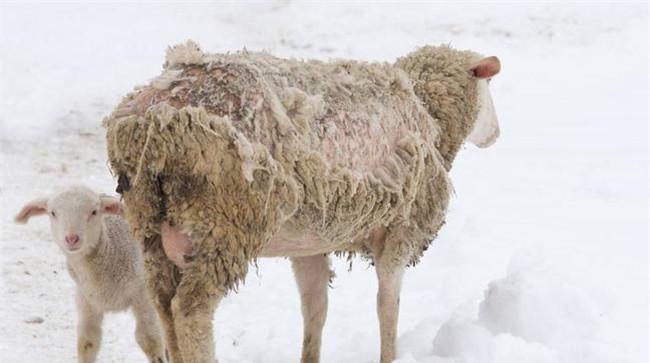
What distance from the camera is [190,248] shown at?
194 inches

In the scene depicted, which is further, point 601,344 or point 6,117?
point 6,117

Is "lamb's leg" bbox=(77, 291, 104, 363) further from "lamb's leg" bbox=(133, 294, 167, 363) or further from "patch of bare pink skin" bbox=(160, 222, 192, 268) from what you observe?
"patch of bare pink skin" bbox=(160, 222, 192, 268)

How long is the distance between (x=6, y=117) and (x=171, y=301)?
7.67 m

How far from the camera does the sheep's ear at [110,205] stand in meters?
6.09

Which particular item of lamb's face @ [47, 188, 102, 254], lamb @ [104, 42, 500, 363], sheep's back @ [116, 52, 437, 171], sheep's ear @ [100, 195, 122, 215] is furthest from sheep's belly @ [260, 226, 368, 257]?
lamb's face @ [47, 188, 102, 254]

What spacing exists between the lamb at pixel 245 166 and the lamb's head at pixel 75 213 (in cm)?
104

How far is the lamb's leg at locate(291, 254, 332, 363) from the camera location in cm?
648

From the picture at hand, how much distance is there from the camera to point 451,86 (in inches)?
251

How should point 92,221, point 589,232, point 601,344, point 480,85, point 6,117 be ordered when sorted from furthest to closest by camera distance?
point 6,117 < point 589,232 < point 480,85 < point 92,221 < point 601,344

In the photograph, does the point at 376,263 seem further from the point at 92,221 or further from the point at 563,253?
the point at 563,253

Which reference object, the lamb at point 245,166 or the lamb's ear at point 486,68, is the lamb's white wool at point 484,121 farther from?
the lamb at point 245,166

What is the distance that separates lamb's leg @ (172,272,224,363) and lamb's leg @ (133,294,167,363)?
137cm

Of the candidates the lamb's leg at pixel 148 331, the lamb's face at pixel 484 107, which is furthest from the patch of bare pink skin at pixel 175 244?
the lamb's face at pixel 484 107

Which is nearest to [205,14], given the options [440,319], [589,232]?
[589,232]
